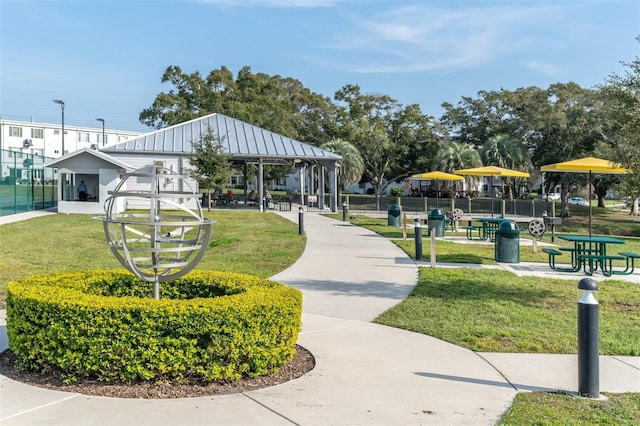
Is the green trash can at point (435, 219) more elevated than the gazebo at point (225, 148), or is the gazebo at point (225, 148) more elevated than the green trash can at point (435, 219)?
the gazebo at point (225, 148)

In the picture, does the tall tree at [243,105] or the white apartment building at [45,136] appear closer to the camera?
the tall tree at [243,105]

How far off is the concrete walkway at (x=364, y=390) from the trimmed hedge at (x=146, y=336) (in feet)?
1.03

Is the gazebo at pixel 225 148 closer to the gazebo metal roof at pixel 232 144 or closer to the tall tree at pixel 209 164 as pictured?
the gazebo metal roof at pixel 232 144

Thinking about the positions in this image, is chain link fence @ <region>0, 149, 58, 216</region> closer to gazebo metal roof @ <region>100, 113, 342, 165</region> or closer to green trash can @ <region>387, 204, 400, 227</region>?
gazebo metal roof @ <region>100, 113, 342, 165</region>

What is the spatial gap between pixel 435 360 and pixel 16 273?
361 inches

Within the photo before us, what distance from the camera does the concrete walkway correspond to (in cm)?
425

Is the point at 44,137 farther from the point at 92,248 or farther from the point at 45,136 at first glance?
the point at 92,248

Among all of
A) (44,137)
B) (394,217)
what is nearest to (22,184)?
(394,217)

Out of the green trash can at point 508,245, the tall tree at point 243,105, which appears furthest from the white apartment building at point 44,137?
the green trash can at point 508,245

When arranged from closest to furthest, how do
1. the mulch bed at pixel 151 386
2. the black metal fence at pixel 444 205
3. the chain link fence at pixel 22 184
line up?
the mulch bed at pixel 151 386, the chain link fence at pixel 22 184, the black metal fence at pixel 444 205

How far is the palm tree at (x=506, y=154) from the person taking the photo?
4769 cm

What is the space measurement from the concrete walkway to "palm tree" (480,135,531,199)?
4312 cm

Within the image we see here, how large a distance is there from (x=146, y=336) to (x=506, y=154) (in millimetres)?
47197

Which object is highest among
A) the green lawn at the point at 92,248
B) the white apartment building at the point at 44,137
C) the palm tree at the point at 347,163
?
the white apartment building at the point at 44,137
